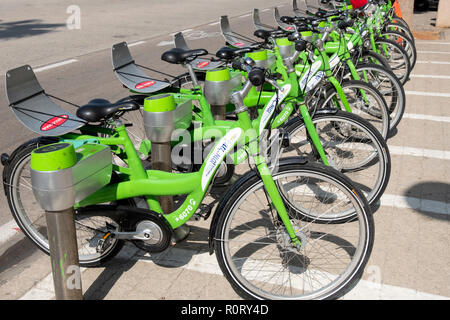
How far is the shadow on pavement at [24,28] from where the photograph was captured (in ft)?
41.9

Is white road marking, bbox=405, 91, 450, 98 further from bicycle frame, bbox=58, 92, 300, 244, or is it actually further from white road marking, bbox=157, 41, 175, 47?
white road marking, bbox=157, 41, 175, 47

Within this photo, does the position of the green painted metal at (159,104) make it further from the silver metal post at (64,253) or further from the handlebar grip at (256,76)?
the silver metal post at (64,253)

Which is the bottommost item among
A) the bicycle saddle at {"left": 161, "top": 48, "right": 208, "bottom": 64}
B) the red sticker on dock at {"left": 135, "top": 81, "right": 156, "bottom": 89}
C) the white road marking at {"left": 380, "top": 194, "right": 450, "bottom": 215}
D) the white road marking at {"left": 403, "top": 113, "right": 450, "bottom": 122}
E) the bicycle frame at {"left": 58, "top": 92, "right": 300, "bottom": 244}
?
the white road marking at {"left": 380, "top": 194, "right": 450, "bottom": 215}

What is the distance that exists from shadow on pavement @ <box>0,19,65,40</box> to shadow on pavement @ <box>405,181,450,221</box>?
11067mm

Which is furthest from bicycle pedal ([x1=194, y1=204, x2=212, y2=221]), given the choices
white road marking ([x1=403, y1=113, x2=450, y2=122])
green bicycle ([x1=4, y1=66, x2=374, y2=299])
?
white road marking ([x1=403, y1=113, x2=450, y2=122])

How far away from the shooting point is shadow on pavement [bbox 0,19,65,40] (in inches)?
503

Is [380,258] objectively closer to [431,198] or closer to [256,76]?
→ [431,198]

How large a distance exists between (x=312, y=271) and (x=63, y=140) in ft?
6.27

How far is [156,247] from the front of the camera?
10.6 ft

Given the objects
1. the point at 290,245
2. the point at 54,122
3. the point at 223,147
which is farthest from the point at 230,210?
the point at 54,122

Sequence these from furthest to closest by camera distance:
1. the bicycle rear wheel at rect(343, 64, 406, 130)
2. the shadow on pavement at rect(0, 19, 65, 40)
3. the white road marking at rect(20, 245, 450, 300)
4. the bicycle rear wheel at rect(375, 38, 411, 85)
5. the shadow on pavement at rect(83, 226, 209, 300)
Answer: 1. the shadow on pavement at rect(0, 19, 65, 40)
2. the bicycle rear wheel at rect(375, 38, 411, 85)
3. the bicycle rear wheel at rect(343, 64, 406, 130)
4. the shadow on pavement at rect(83, 226, 209, 300)
5. the white road marking at rect(20, 245, 450, 300)

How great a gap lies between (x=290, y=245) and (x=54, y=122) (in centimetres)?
182

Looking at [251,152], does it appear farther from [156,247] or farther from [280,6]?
[280,6]

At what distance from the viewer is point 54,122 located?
11.1ft
